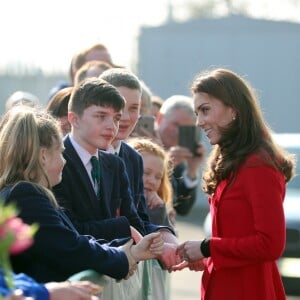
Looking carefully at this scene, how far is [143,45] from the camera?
2688 cm

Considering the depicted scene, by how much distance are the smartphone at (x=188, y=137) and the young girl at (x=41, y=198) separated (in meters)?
4.19

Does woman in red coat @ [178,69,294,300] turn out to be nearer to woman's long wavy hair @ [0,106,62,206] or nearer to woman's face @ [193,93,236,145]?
woman's face @ [193,93,236,145]

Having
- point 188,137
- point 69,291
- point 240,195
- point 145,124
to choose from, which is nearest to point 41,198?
point 69,291

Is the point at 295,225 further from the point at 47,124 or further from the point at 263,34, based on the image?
the point at 263,34

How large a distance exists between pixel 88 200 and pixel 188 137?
11.9 ft

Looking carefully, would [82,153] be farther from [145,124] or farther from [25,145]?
[145,124]

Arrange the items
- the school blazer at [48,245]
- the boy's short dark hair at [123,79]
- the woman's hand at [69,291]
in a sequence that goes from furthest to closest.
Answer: the boy's short dark hair at [123,79] → the school blazer at [48,245] → the woman's hand at [69,291]

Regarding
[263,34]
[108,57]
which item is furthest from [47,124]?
[263,34]

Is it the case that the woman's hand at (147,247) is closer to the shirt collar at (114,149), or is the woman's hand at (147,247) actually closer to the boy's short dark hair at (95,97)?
the boy's short dark hair at (95,97)

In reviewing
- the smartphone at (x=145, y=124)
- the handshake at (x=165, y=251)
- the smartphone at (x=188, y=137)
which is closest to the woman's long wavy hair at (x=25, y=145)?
the handshake at (x=165, y=251)

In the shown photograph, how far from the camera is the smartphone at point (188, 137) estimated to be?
850cm

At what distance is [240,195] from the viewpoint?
16.3 ft

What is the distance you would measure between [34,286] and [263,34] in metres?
23.5

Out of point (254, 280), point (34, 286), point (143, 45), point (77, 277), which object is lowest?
point (143, 45)
